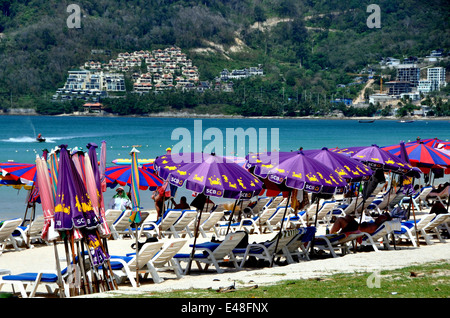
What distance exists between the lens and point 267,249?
9.30 m

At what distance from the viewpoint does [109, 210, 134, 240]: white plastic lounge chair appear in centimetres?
1223

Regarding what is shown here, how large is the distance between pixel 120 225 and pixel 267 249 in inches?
150

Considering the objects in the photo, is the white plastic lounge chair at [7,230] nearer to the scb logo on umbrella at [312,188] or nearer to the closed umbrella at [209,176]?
the closed umbrella at [209,176]

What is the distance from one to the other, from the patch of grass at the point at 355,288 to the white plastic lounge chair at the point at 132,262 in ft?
3.47

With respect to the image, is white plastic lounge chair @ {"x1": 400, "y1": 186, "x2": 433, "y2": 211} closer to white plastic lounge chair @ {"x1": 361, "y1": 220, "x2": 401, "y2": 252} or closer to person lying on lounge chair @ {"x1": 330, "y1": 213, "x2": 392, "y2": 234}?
person lying on lounge chair @ {"x1": 330, "y1": 213, "x2": 392, "y2": 234}

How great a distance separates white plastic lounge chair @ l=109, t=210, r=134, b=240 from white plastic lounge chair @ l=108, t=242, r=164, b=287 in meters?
4.10

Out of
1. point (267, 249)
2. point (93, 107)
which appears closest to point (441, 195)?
point (267, 249)

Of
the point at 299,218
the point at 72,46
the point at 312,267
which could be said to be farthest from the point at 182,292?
the point at 72,46

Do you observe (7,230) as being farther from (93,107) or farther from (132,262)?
(93,107)

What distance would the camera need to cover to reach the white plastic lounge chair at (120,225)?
482 inches

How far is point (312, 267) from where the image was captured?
28.2 ft

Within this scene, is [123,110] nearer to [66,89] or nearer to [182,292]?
[66,89]
